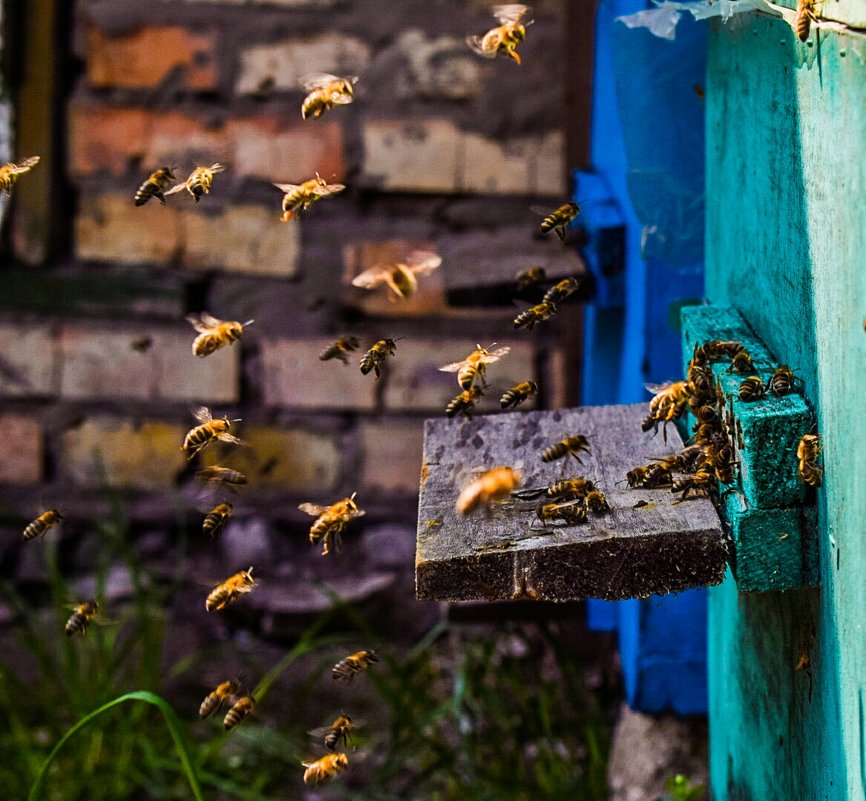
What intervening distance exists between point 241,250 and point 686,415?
157 cm

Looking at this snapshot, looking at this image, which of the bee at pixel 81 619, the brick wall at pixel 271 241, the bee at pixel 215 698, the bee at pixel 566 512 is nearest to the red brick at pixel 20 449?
the brick wall at pixel 271 241

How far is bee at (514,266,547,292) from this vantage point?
1897 mm

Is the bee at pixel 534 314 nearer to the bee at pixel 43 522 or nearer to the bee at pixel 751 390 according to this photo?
the bee at pixel 751 390

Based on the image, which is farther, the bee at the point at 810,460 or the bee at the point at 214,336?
the bee at the point at 214,336

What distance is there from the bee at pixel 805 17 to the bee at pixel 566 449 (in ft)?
1.51

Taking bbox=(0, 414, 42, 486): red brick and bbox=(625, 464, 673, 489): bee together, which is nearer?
bbox=(625, 464, 673, 489): bee

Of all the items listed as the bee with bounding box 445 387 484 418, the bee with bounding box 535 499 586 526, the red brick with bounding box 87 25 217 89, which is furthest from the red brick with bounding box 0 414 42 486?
the bee with bounding box 535 499 586 526

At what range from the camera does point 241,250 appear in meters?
2.76

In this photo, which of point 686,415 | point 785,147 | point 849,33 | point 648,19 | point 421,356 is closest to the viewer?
point 849,33

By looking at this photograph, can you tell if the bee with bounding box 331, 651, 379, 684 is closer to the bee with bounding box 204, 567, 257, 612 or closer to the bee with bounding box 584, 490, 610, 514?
the bee with bounding box 204, 567, 257, 612

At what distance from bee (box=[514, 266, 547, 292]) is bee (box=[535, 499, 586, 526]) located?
82 cm

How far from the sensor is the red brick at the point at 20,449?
112 inches

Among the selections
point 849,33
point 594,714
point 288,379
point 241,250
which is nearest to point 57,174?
point 241,250

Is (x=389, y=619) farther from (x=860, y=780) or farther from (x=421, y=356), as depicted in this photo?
(x=860, y=780)
